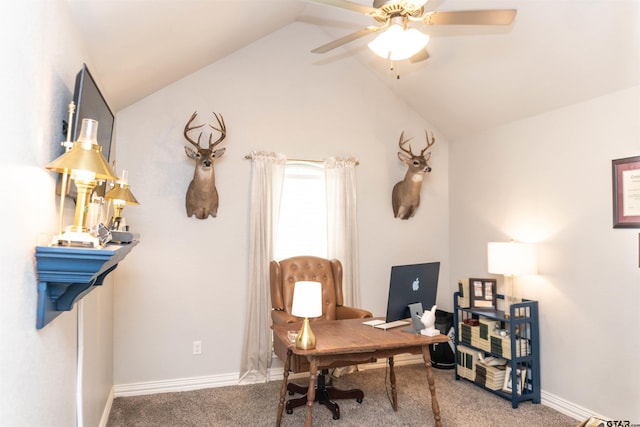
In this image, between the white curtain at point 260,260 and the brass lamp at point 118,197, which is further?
the white curtain at point 260,260

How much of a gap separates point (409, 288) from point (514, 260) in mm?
1214

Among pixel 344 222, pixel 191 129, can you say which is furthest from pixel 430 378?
pixel 191 129

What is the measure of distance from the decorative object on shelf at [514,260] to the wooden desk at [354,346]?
1146 mm

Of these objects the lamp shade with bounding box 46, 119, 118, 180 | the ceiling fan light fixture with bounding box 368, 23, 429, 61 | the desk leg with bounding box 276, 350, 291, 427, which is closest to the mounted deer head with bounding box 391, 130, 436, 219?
the ceiling fan light fixture with bounding box 368, 23, 429, 61

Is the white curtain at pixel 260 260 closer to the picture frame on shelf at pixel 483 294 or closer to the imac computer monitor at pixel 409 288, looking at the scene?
the imac computer monitor at pixel 409 288

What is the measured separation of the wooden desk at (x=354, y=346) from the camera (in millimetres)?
2492

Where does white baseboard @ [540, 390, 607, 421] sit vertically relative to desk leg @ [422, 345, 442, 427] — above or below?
below

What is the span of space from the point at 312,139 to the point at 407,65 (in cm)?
122

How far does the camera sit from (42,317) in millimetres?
1330

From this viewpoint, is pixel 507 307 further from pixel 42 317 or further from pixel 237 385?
pixel 42 317

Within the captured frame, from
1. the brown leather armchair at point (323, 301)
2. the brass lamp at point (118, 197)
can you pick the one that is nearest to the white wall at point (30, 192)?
the brass lamp at point (118, 197)

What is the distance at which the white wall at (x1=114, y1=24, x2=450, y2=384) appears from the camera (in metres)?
3.69

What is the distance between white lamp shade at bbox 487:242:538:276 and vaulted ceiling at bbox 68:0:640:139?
124 cm

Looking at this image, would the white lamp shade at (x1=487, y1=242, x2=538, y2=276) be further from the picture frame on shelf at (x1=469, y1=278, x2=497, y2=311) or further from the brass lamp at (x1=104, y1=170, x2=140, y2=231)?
the brass lamp at (x1=104, y1=170, x2=140, y2=231)
